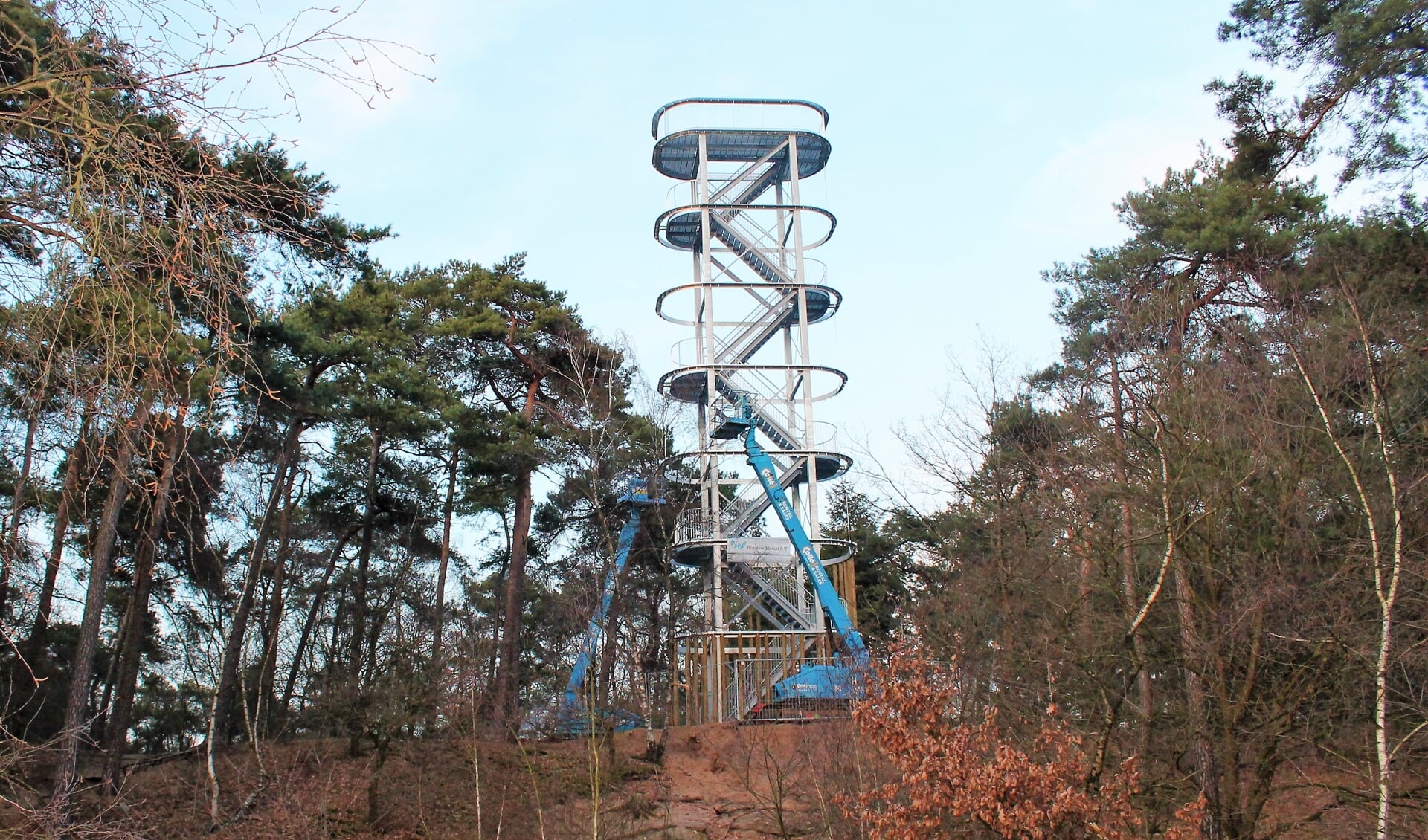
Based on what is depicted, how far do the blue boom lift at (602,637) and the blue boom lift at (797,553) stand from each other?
241 cm

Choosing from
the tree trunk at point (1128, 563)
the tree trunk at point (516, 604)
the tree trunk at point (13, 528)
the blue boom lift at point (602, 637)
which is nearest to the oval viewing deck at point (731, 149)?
the tree trunk at point (516, 604)

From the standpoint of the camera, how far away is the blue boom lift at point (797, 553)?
21500 millimetres

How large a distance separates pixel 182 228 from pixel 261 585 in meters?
26.4

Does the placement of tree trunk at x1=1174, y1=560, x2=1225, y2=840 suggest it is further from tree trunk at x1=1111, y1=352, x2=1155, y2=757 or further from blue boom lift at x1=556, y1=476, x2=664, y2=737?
blue boom lift at x1=556, y1=476, x2=664, y2=737

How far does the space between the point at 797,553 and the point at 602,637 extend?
203 inches

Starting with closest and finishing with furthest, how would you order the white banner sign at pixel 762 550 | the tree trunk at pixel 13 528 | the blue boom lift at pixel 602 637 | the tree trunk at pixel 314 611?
the tree trunk at pixel 13 528
the blue boom lift at pixel 602 637
the white banner sign at pixel 762 550
the tree trunk at pixel 314 611

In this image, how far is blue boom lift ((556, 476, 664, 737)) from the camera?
2053 cm

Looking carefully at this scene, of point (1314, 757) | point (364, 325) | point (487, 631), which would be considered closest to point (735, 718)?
point (487, 631)

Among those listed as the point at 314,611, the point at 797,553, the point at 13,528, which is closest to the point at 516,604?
the point at 797,553

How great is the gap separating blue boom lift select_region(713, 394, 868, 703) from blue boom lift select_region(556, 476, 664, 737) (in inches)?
95.0

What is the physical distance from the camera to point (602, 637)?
22.2m

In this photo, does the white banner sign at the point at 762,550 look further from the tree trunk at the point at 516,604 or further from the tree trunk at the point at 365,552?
the tree trunk at the point at 365,552

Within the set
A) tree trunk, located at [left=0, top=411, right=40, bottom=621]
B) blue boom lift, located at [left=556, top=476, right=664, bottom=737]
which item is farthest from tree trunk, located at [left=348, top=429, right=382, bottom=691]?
tree trunk, located at [left=0, top=411, right=40, bottom=621]

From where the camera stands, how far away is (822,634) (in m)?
A: 24.3
